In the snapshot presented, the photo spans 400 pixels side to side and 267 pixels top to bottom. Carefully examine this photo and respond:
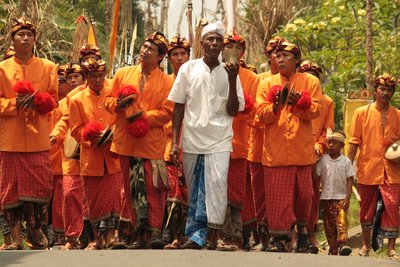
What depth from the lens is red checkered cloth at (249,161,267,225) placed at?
15539 mm

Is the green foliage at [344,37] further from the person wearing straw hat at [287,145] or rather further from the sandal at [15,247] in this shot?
the sandal at [15,247]

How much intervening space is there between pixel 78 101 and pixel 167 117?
4.85ft

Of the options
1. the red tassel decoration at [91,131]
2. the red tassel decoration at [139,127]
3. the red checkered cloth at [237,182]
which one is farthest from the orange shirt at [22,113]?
the red checkered cloth at [237,182]

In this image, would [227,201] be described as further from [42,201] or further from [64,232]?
[64,232]

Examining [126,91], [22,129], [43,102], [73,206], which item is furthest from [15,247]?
[126,91]

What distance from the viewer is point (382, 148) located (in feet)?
56.0

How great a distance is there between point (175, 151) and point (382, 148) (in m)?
4.25

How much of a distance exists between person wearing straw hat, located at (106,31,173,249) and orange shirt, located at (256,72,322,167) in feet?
3.30

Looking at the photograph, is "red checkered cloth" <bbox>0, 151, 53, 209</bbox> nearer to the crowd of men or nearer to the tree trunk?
the crowd of men

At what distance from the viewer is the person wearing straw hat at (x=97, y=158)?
15484mm

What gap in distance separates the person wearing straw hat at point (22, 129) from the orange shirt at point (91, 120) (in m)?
0.51

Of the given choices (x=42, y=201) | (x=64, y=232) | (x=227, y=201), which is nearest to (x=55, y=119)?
(x=64, y=232)

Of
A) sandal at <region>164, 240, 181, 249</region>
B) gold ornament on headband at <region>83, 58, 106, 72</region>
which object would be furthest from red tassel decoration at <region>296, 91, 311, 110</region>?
gold ornament on headband at <region>83, 58, 106, 72</region>

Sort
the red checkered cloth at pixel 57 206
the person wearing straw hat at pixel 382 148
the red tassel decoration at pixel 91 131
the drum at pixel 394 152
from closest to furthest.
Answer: the red tassel decoration at pixel 91 131
the drum at pixel 394 152
the person wearing straw hat at pixel 382 148
the red checkered cloth at pixel 57 206
